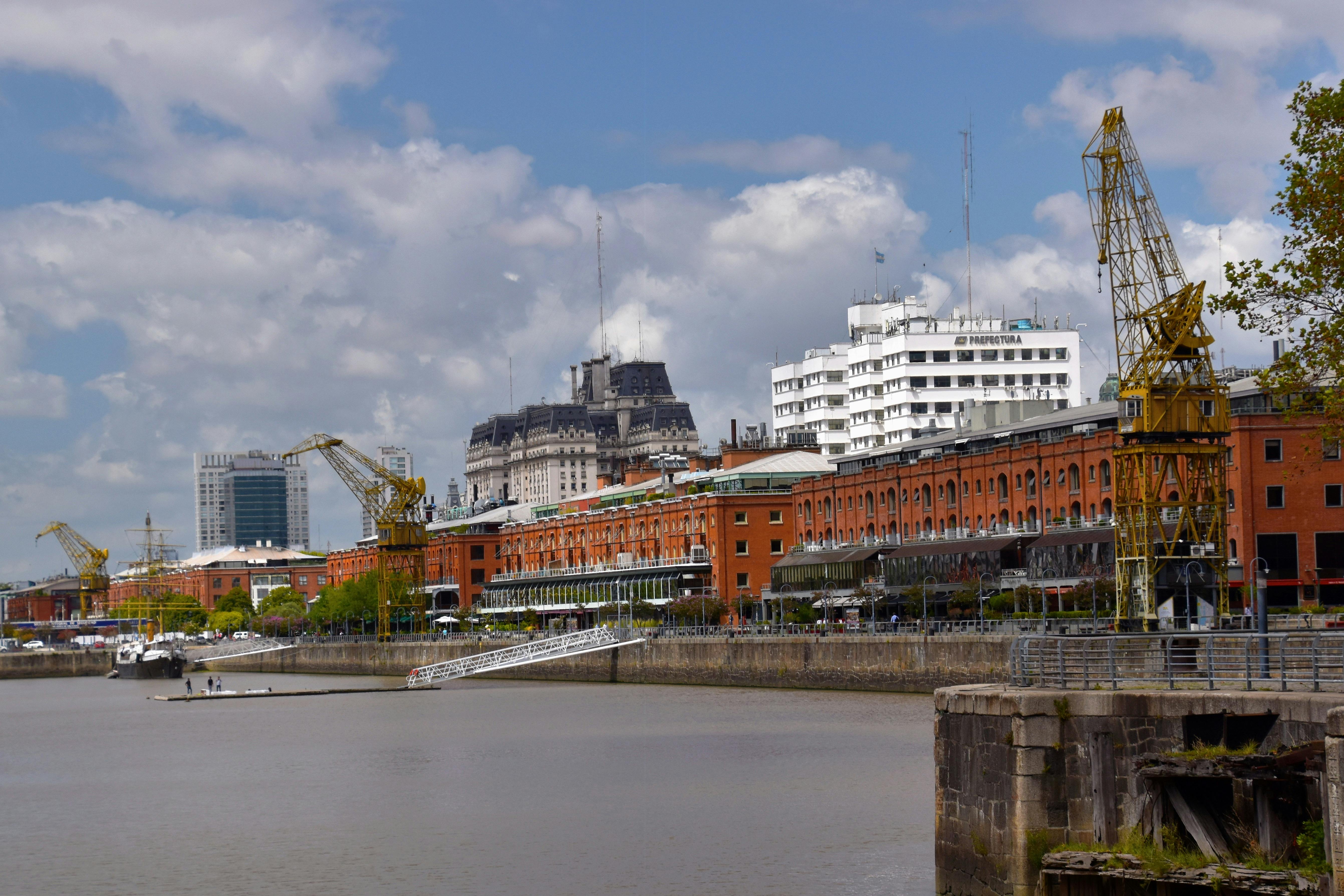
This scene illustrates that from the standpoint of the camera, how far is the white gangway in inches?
4321

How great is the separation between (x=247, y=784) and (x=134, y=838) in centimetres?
1210

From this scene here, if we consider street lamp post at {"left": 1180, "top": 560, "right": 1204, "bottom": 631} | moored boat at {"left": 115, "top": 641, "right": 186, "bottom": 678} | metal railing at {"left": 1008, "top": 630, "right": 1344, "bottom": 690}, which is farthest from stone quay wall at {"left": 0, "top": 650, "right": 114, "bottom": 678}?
metal railing at {"left": 1008, "top": 630, "right": 1344, "bottom": 690}

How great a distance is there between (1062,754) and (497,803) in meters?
24.9

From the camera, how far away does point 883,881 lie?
3119 centimetres

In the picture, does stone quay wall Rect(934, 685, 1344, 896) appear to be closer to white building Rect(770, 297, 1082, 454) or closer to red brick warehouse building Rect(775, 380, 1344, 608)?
red brick warehouse building Rect(775, 380, 1344, 608)

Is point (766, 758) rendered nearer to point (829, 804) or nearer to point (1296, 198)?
point (829, 804)

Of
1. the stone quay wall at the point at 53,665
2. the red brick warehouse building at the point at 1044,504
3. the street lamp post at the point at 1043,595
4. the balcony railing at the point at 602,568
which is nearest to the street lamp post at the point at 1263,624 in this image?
the red brick warehouse building at the point at 1044,504

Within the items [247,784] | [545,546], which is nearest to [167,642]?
[545,546]

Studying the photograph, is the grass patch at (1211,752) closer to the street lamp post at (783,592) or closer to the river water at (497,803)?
the river water at (497,803)

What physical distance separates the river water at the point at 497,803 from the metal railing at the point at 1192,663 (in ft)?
19.7

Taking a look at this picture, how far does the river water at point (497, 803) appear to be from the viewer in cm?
3475

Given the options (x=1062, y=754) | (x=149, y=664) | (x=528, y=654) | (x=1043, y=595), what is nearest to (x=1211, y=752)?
(x=1062, y=754)

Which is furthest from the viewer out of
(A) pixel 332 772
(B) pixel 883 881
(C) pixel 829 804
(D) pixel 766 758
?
(A) pixel 332 772

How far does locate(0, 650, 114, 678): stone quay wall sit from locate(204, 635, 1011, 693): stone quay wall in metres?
60.1
